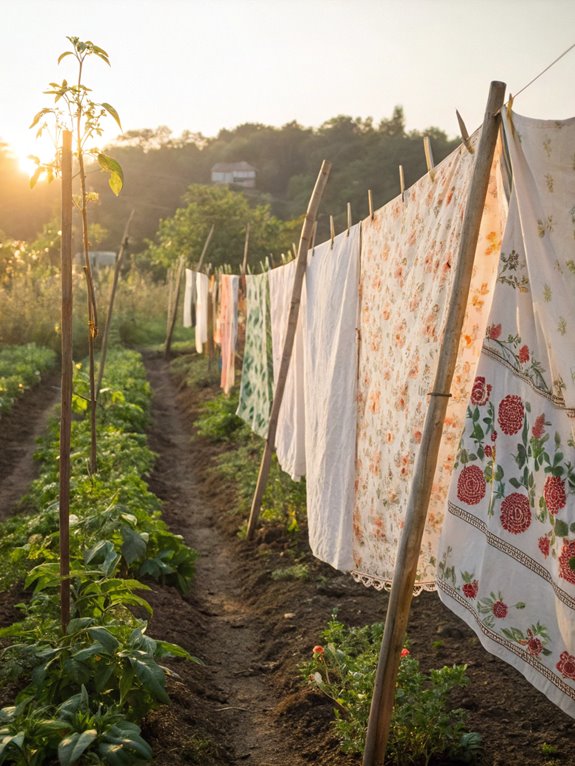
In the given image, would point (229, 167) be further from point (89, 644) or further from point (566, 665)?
point (566, 665)

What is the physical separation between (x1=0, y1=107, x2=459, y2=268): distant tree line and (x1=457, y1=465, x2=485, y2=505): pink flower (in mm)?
23544

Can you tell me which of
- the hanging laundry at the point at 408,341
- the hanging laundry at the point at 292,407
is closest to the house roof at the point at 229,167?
the hanging laundry at the point at 292,407

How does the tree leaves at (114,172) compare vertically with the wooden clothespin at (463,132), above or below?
below

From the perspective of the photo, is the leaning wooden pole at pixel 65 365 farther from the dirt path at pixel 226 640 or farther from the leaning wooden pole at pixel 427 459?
the leaning wooden pole at pixel 427 459

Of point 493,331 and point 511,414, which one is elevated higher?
point 493,331

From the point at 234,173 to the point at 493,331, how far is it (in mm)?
56243

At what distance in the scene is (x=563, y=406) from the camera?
223 centimetres

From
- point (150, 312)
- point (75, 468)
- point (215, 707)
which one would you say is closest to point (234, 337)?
point (75, 468)

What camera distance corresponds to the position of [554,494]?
7.36 ft

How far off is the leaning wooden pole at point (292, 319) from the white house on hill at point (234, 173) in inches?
1938

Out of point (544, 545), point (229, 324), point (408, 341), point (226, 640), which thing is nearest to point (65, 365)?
point (408, 341)

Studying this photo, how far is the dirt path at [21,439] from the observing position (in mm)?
8008

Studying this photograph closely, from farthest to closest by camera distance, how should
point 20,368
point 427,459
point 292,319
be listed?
A: point 20,368, point 292,319, point 427,459

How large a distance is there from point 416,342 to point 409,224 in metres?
0.56
